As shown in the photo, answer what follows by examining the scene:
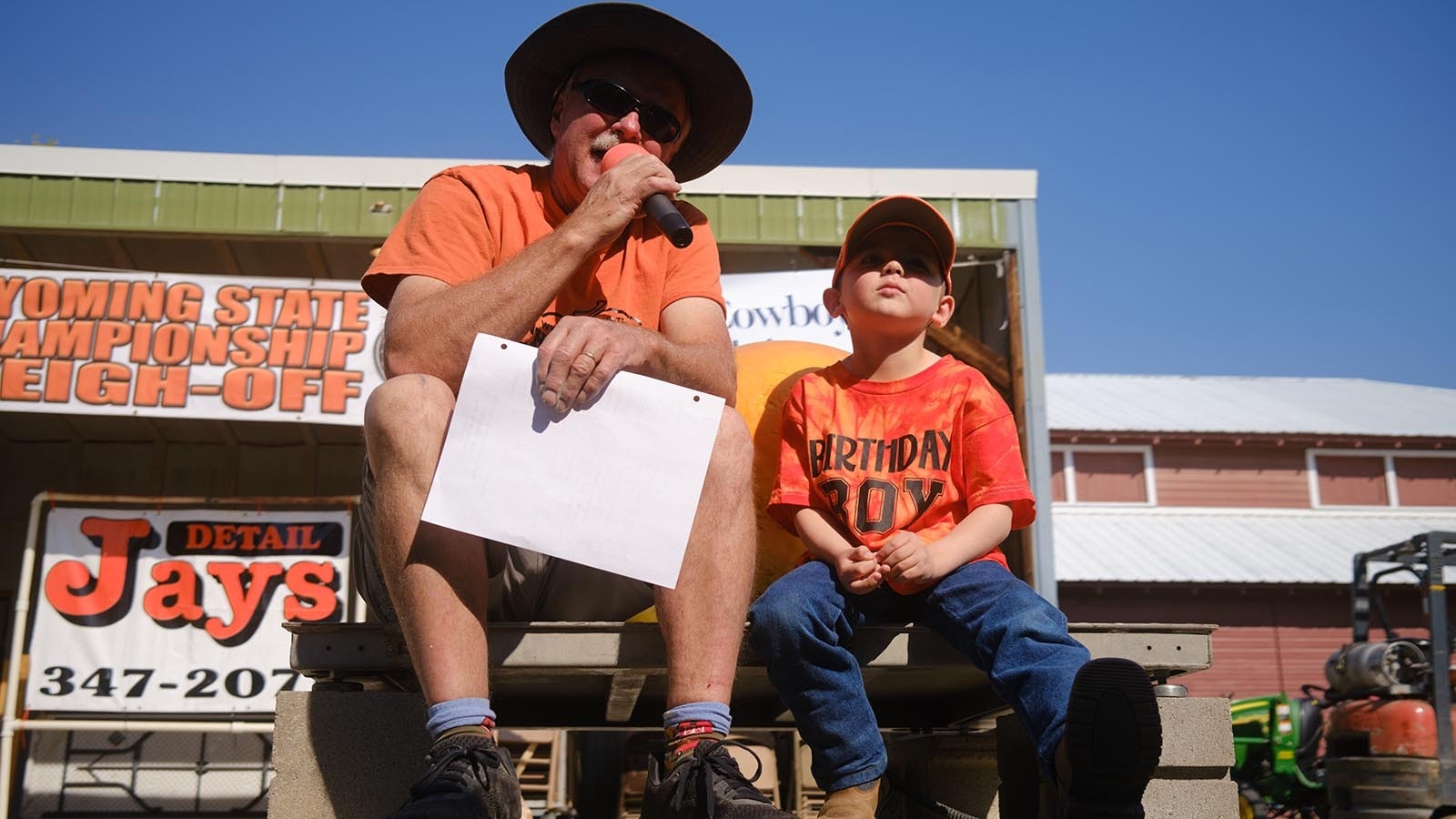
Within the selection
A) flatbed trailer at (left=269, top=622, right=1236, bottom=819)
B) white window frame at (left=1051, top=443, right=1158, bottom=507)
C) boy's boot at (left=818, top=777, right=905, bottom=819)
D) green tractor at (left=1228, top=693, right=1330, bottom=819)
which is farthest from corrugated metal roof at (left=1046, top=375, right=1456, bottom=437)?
boy's boot at (left=818, top=777, right=905, bottom=819)

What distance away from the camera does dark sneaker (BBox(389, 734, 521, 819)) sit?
76.5 inches

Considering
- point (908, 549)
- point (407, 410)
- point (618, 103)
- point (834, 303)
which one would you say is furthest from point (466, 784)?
point (834, 303)

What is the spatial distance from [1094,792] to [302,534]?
22.5ft

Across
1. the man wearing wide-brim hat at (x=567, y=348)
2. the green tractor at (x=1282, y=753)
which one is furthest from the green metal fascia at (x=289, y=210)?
the green tractor at (x=1282, y=753)

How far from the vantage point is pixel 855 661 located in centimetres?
266

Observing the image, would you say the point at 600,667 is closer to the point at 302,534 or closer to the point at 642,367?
the point at 642,367

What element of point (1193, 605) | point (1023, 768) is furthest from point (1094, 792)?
point (1193, 605)

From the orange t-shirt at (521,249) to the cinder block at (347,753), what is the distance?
87 cm

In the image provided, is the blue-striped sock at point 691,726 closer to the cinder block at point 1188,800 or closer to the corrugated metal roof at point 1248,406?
the cinder block at point 1188,800

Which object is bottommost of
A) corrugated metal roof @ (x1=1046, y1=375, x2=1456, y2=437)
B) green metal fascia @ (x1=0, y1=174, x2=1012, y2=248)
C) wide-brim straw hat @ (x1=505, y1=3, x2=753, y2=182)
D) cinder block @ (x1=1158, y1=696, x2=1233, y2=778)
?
cinder block @ (x1=1158, y1=696, x2=1233, y2=778)

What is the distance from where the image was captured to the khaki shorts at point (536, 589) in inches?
104

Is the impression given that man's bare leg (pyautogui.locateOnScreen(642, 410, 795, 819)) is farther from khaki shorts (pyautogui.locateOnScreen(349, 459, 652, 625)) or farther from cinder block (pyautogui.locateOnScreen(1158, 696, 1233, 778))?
cinder block (pyautogui.locateOnScreen(1158, 696, 1233, 778))

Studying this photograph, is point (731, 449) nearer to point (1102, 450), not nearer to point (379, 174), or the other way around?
point (379, 174)

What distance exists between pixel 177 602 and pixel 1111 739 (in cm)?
727
